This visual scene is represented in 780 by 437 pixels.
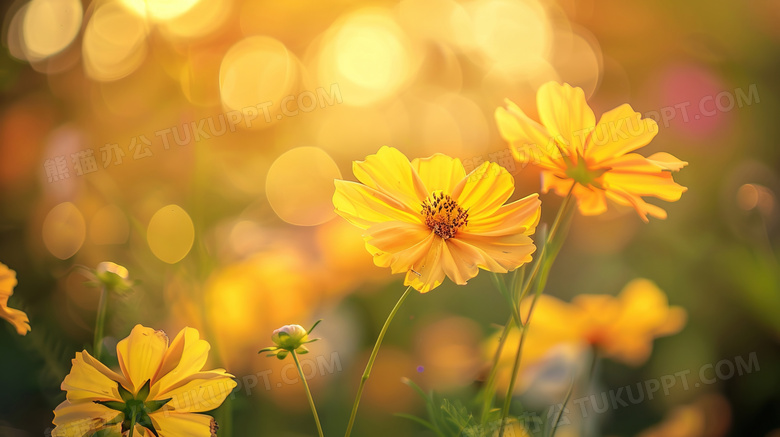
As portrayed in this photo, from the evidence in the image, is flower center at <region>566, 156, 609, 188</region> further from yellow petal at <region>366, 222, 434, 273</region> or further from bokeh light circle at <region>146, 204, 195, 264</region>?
bokeh light circle at <region>146, 204, 195, 264</region>

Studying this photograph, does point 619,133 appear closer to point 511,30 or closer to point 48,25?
point 48,25

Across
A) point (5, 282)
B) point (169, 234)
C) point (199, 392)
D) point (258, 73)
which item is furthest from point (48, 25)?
point (199, 392)

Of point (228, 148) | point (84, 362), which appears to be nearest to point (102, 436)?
point (84, 362)

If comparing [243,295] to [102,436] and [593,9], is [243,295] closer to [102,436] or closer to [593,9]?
[102,436]

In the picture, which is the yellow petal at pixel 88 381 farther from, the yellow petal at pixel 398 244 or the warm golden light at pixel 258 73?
the warm golden light at pixel 258 73

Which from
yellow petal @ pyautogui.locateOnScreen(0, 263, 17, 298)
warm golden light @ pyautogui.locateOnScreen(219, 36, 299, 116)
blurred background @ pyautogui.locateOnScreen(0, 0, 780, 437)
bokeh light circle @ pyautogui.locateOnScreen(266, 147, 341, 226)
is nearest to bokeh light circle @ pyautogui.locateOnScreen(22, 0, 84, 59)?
blurred background @ pyautogui.locateOnScreen(0, 0, 780, 437)

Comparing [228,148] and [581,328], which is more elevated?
[228,148]
